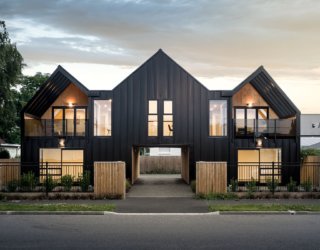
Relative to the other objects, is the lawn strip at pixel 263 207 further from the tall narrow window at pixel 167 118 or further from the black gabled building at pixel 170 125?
the tall narrow window at pixel 167 118

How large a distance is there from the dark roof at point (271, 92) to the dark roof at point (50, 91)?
9843mm

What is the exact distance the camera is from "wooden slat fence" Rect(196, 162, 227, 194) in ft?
71.1

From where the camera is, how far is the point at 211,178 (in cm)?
2173

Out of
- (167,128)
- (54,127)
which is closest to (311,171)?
(167,128)

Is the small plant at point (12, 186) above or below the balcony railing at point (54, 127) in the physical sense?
below

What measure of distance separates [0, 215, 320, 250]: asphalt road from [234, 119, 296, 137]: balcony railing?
13.0 metres

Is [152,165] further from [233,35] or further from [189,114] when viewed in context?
[233,35]

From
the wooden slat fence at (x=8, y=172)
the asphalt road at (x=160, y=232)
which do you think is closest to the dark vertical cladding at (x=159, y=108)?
the wooden slat fence at (x=8, y=172)

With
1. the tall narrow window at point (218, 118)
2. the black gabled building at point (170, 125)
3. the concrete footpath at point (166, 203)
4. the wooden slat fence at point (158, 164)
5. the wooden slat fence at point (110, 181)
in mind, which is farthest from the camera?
the wooden slat fence at point (158, 164)

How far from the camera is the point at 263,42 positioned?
27.1 m

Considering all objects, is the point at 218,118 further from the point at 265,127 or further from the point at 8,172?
the point at 8,172

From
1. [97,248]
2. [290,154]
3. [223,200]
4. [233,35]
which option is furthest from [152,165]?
[97,248]

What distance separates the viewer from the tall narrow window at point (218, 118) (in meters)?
28.6

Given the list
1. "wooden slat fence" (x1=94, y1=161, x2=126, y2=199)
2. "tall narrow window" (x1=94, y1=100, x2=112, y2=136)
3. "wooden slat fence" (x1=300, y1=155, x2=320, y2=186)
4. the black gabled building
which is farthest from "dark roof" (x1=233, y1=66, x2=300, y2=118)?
"wooden slat fence" (x1=94, y1=161, x2=126, y2=199)
